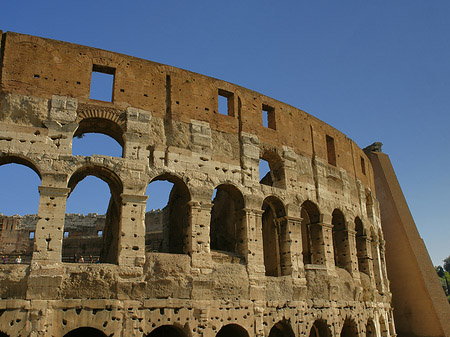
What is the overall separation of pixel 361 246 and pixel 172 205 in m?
8.14

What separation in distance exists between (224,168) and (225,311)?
4037 mm

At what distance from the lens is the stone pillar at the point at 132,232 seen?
34.7ft

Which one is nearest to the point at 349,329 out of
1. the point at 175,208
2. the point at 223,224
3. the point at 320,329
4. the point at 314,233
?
the point at 320,329

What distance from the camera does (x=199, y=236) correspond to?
11672mm

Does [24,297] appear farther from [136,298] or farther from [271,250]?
[271,250]

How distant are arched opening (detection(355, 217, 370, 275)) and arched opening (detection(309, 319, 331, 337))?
148 inches

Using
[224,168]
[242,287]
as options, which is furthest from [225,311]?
[224,168]

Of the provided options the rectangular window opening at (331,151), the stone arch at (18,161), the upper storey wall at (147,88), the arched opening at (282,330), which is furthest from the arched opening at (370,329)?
the stone arch at (18,161)

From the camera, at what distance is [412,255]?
886 inches

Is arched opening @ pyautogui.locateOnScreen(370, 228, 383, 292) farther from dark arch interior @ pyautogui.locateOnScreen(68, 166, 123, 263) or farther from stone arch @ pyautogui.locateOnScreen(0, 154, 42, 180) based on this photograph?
stone arch @ pyautogui.locateOnScreen(0, 154, 42, 180)

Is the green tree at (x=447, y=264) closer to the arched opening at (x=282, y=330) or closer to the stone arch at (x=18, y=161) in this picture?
the arched opening at (x=282, y=330)

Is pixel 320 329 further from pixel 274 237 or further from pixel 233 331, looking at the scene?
pixel 233 331

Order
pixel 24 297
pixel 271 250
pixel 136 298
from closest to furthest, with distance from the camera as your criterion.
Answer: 1. pixel 24 297
2. pixel 136 298
3. pixel 271 250

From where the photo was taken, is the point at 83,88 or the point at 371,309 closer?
the point at 83,88
